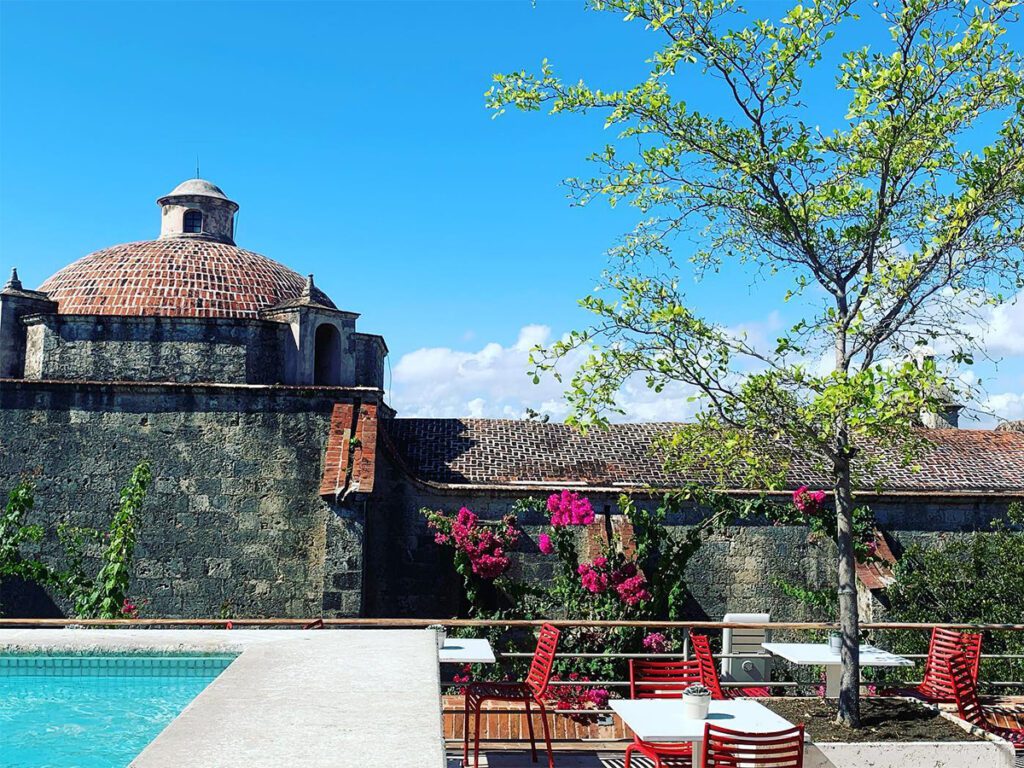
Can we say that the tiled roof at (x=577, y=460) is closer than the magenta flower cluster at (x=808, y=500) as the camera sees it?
No

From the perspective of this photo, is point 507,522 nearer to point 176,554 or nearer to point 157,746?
point 176,554

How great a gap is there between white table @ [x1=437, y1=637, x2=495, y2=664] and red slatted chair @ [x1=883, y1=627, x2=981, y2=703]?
13.7 ft

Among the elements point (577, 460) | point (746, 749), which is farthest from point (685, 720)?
point (577, 460)

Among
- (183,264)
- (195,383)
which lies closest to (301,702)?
(195,383)

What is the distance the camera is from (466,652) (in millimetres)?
8750

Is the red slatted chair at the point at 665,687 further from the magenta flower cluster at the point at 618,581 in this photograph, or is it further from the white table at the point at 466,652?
the magenta flower cluster at the point at 618,581

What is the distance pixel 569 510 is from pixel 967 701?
6670 millimetres

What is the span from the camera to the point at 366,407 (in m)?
15.6

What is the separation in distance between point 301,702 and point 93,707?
10.5 ft

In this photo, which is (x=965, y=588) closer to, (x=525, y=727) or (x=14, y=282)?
(x=525, y=727)

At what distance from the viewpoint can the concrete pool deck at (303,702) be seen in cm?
394

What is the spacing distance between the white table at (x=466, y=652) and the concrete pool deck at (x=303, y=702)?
775 mm

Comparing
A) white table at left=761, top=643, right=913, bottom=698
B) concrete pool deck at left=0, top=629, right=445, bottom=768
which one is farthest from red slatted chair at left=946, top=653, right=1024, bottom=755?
concrete pool deck at left=0, top=629, right=445, bottom=768

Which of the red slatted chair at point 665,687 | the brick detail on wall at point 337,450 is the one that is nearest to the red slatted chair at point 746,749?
the red slatted chair at point 665,687
